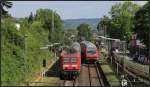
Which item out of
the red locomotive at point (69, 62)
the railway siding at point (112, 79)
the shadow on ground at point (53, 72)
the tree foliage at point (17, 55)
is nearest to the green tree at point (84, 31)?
the shadow on ground at point (53, 72)

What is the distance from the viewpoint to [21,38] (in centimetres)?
3978

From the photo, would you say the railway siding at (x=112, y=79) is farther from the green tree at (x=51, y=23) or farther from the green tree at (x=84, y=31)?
the green tree at (x=84, y=31)

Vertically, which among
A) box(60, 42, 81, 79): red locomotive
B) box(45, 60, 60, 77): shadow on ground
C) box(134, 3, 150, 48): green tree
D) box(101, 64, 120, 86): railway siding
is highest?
box(134, 3, 150, 48): green tree

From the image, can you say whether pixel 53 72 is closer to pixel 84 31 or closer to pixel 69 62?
pixel 69 62

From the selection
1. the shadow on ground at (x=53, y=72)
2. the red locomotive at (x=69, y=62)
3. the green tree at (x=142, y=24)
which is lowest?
the shadow on ground at (x=53, y=72)

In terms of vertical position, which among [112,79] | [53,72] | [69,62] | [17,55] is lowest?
[53,72]

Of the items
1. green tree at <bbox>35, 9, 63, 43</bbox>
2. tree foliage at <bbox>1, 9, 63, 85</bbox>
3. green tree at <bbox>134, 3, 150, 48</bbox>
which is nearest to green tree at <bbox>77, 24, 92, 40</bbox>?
green tree at <bbox>35, 9, 63, 43</bbox>

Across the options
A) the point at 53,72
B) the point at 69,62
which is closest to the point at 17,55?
the point at 69,62

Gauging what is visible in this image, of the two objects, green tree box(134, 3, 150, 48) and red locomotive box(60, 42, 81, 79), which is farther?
green tree box(134, 3, 150, 48)

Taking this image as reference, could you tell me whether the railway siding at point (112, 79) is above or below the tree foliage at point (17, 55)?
below

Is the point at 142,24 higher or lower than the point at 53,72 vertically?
higher

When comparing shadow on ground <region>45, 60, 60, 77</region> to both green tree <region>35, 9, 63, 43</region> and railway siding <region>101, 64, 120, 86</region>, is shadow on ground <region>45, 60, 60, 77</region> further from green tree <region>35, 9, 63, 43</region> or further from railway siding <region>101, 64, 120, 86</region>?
green tree <region>35, 9, 63, 43</region>

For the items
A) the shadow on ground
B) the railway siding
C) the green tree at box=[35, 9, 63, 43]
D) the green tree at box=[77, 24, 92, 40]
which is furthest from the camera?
the green tree at box=[77, 24, 92, 40]

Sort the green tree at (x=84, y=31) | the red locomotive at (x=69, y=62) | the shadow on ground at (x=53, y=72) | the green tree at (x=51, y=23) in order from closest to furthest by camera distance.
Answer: the red locomotive at (x=69, y=62)
the shadow on ground at (x=53, y=72)
the green tree at (x=51, y=23)
the green tree at (x=84, y=31)
